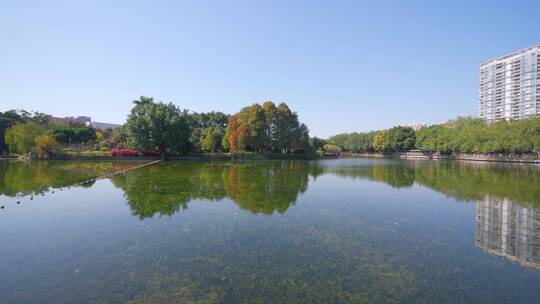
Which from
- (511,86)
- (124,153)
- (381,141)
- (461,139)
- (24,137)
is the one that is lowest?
(124,153)

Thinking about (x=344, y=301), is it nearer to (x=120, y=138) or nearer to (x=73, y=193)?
(x=73, y=193)

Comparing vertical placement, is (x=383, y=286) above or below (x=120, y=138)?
below

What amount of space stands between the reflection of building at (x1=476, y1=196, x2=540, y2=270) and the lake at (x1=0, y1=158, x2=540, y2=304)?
4 centimetres

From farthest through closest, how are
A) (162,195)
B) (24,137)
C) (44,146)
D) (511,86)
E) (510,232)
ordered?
(511,86)
(24,137)
(44,146)
(162,195)
(510,232)

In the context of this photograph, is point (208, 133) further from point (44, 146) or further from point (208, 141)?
point (44, 146)

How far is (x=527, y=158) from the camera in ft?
156

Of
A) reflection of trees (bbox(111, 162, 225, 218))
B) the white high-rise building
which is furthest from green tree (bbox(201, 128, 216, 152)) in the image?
the white high-rise building

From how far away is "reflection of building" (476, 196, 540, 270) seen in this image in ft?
21.5

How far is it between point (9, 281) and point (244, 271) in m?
4.06

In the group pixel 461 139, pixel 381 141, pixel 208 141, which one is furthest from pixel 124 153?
pixel 381 141

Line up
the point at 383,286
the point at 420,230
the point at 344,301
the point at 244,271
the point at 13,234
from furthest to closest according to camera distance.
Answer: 1. the point at 420,230
2. the point at 13,234
3. the point at 244,271
4. the point at 383,286
5. the point at 344,301

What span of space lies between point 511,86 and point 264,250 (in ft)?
335

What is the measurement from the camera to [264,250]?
21.1 feet

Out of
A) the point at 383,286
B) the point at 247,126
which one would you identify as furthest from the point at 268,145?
the point at 383,286
